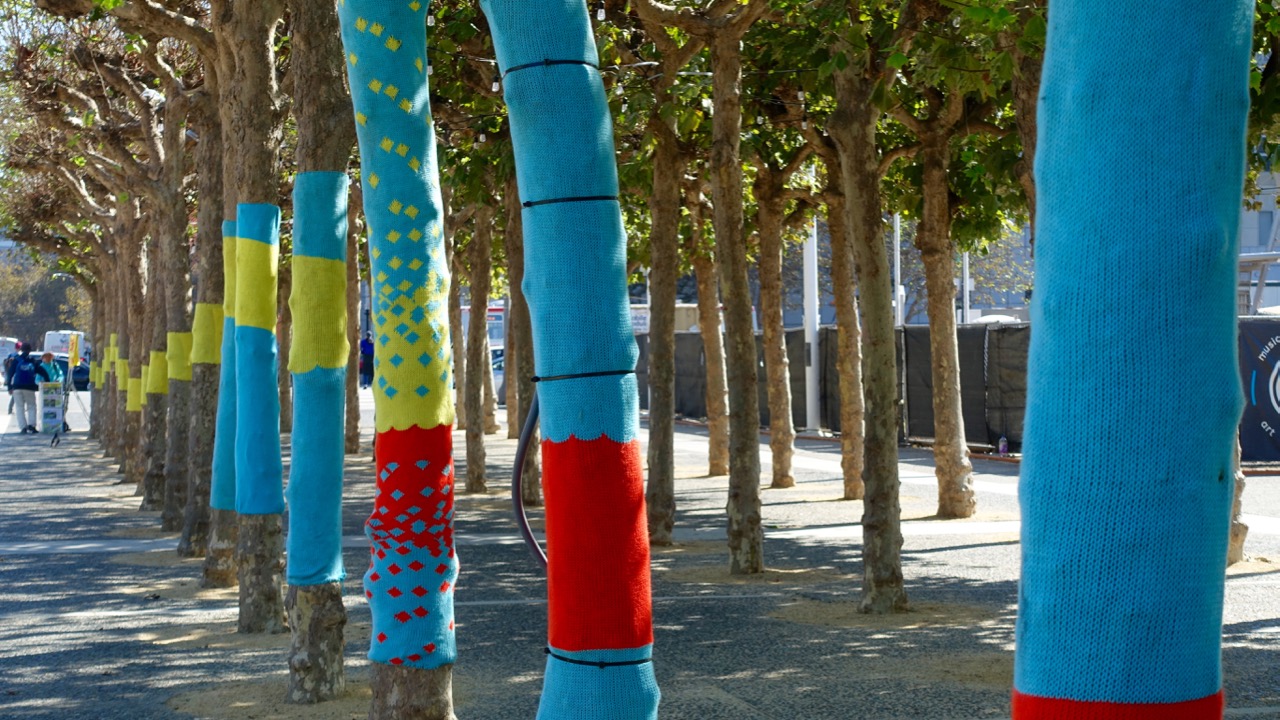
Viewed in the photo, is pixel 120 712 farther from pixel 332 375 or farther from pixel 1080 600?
pixel 1080 600

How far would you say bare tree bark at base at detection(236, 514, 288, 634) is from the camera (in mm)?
8930

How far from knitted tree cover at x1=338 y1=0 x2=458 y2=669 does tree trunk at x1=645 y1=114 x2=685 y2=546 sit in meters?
7.79

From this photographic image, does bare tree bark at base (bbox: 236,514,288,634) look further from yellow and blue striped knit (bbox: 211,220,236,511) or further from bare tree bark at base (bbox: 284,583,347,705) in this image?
bare tree bark at base (bbox: 284,583,347,705)

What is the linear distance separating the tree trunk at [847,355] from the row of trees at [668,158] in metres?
0.04

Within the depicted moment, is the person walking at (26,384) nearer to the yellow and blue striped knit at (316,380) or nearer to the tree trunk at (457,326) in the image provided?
the tree trunk at (457,326)

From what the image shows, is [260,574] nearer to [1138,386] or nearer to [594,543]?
[594,543]

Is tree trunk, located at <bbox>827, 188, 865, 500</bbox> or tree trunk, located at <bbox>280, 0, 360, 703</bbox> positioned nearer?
tree trunk, located at <bbox>280, 0, 360, 703</bbox>

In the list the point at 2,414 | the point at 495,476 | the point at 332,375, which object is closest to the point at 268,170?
the point at 332,375

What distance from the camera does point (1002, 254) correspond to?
61344mm

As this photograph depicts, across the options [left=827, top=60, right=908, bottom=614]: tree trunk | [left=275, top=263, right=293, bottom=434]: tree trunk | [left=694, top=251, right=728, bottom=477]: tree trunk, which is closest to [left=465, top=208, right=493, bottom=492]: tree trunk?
[left=694, top=251, right=728, bottom=477]: tree trunk

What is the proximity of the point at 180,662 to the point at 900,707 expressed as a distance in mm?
4180

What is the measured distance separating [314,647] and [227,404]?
11.3 feet

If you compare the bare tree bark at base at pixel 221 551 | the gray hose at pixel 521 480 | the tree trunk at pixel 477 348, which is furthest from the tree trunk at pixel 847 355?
the gray hose at pixel 521 480

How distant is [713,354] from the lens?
2008 centimetres
